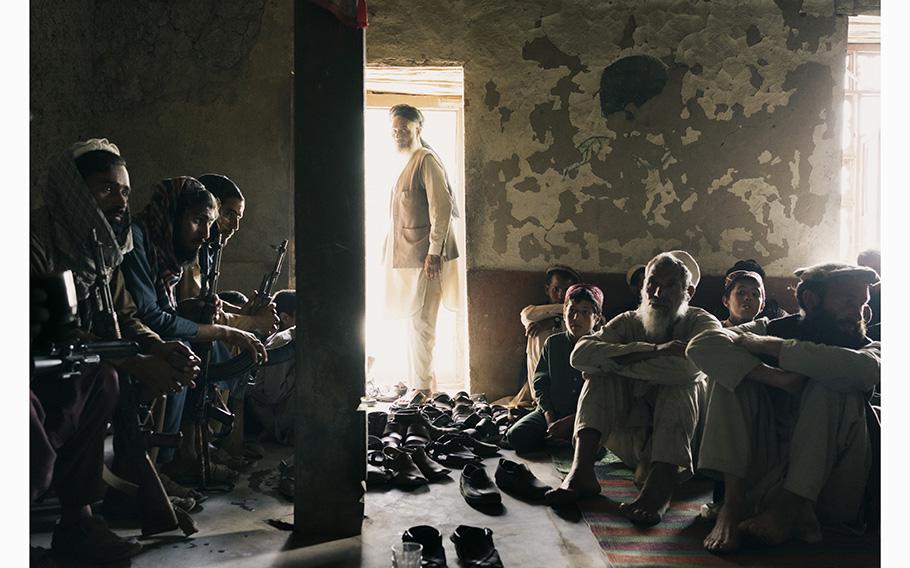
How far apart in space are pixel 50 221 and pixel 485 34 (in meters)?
4.50

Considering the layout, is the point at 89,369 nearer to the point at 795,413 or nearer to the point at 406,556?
the point at 406,556

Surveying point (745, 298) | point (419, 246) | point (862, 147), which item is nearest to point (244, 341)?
point (419, 246)

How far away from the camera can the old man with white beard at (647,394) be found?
11.3ft

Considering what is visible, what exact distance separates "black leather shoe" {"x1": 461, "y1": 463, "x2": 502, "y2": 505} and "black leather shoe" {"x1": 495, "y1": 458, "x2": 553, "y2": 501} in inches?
3.5

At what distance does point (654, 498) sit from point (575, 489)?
39 cm

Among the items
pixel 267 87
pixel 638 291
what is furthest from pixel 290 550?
pixel 267 87

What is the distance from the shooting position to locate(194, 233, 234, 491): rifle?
11.8ft

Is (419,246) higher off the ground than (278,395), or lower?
higher

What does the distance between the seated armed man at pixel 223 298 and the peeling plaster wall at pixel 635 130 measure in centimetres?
240

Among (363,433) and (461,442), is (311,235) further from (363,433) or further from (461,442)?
(461,442)

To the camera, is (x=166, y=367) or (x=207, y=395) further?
(x=207, y=395)

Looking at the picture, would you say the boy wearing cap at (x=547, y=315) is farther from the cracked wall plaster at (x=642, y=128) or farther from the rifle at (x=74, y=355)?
the rifle at (x=74, y=355)

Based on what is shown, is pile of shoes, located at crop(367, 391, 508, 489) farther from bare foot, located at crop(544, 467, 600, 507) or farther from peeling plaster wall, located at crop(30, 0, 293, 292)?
peeling plaster wall, located at crop(30, 0, 293, 292)

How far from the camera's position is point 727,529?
2928mm
